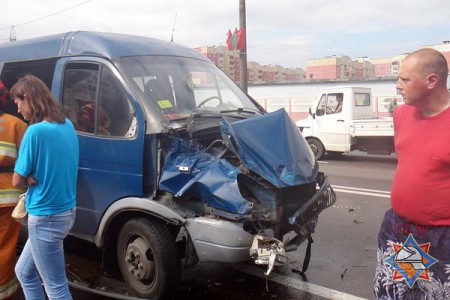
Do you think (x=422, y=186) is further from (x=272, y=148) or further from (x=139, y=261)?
(x=139, y=261)

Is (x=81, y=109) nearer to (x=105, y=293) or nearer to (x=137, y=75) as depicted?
(x=137, y=75)

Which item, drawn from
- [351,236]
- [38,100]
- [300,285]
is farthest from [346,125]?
[38,100]

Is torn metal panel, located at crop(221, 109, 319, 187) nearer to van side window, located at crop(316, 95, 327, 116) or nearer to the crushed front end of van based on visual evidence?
the crushed front end of van

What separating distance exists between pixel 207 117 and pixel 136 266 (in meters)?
1.45

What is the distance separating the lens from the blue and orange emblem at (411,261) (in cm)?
238

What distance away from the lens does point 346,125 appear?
477 inches

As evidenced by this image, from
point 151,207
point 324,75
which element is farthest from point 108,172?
point 324,75

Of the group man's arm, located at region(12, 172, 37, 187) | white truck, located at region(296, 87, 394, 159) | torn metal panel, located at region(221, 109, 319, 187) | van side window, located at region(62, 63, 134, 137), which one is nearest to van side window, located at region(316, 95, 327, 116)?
white truck, located at region(296, 87, 394, 159)

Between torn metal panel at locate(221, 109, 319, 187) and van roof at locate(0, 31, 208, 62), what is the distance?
1.31m

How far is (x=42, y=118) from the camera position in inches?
112

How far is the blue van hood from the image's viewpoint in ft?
11.3

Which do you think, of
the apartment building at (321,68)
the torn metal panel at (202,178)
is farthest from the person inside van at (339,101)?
the apartment building at (321,68)

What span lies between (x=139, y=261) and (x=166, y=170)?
2.76 ft

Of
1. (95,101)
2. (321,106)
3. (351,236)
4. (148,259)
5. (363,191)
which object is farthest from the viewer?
(321,106)
